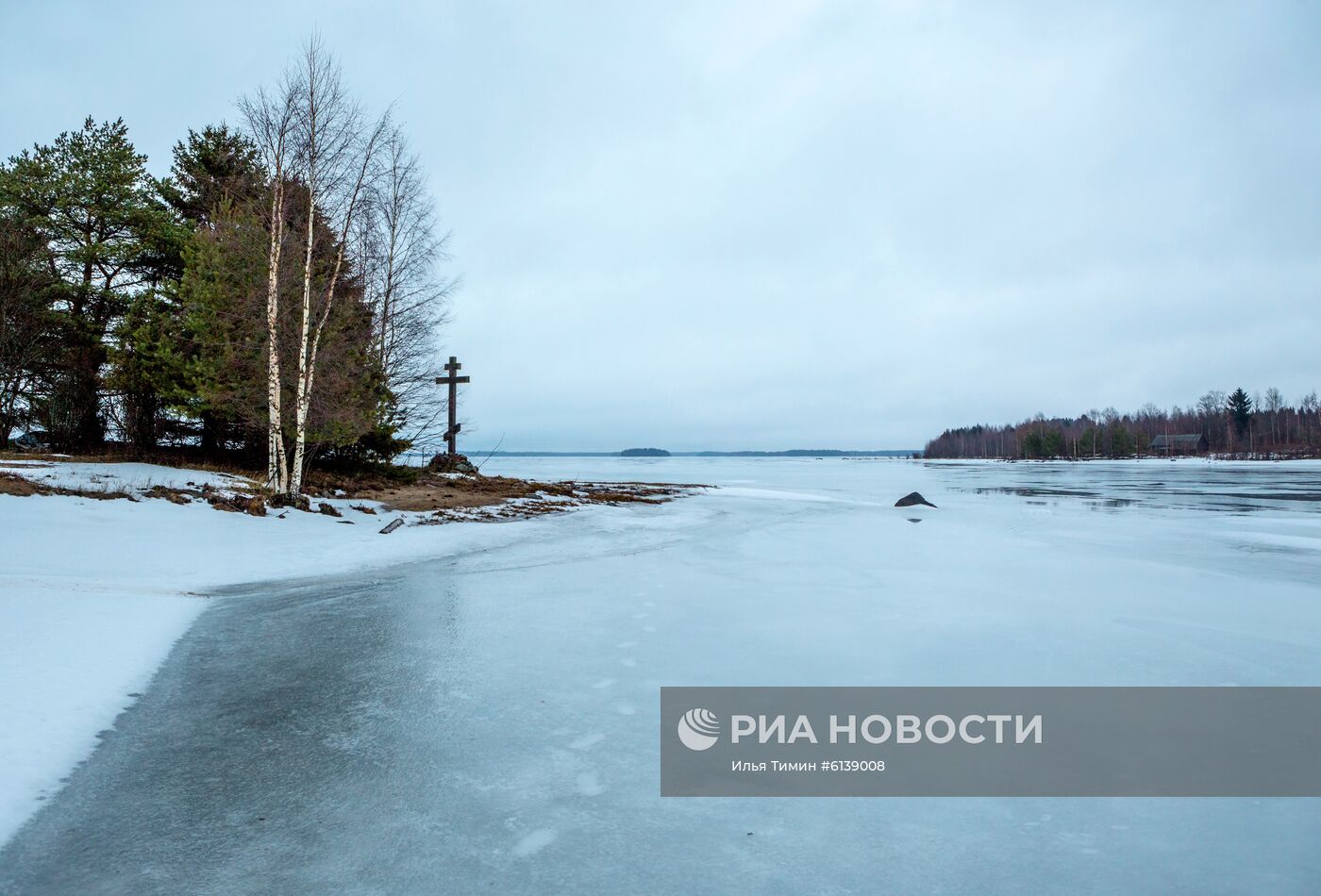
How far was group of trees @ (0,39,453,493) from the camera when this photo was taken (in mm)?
13633

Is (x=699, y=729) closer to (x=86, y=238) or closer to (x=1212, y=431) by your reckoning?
(x=86, y=238)

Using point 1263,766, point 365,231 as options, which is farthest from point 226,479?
point 1263,766

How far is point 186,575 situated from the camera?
7.39m

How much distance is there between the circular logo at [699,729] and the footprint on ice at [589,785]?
0.59 meters

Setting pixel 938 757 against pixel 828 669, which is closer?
pixel 938 757

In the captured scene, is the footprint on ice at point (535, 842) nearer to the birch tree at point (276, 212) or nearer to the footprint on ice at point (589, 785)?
the footprint on ice at point (589, 785)

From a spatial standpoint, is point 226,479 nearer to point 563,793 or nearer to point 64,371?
point 64,371

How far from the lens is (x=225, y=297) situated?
47.0 feet

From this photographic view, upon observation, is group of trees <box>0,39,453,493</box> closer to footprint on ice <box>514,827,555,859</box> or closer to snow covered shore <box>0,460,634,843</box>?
snow covered shore <box>0,460,634,843</box>

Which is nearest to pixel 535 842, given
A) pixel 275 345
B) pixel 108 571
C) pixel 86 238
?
pixel 108 571

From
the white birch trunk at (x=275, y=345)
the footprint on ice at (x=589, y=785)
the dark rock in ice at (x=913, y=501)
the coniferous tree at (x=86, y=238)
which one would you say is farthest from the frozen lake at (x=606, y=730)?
the coniferous tree at (x=86, y=238)

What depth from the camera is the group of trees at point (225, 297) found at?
13633mm

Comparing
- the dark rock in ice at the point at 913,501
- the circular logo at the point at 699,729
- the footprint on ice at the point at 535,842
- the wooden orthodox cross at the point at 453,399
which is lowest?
the circular logo at the point at 699,729

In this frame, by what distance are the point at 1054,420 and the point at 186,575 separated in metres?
184
